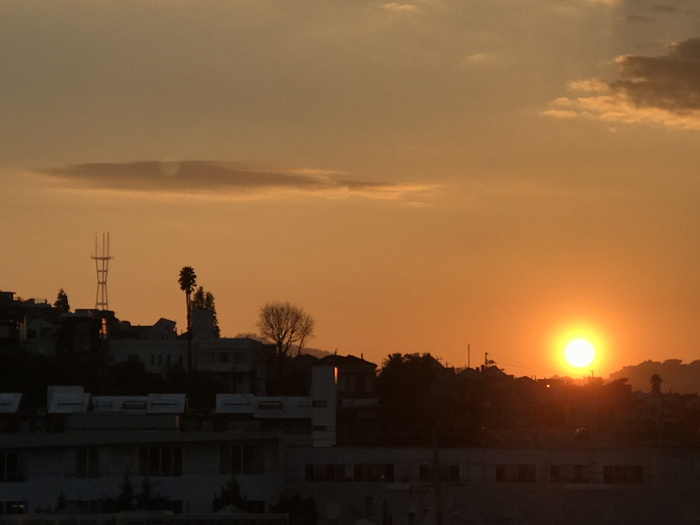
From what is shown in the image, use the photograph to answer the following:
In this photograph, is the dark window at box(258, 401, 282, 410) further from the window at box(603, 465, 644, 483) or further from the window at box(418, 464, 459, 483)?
the window at box(603, 465, 644, 483)

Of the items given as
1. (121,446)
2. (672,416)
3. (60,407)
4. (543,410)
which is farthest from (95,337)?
(121,446)

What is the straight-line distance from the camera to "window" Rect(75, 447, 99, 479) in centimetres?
7362

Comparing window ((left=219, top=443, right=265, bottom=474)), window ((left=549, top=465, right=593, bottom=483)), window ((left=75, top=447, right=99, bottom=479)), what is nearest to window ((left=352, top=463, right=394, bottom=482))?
window ((left=219, top=443, right=265, bottom=474))

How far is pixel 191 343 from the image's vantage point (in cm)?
16488

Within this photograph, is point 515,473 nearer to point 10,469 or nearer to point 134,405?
point 134,405

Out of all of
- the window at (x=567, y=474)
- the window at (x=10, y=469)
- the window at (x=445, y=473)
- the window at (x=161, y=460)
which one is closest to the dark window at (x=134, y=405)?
the window at (x=161, y=460)

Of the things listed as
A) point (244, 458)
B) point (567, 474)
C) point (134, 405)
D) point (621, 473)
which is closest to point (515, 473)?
point (567, 474)

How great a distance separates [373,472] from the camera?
78.9 metres

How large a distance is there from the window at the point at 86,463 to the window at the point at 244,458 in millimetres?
6634

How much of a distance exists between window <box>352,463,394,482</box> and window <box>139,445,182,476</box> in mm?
10226

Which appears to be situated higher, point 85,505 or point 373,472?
point 373,472

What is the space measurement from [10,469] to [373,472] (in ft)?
63.6

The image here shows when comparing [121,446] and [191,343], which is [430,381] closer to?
[191,343]

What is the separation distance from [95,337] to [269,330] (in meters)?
33.5
